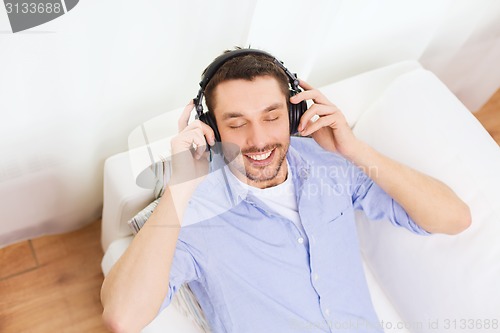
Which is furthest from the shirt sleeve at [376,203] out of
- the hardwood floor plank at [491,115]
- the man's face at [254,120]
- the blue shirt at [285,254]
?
the hardwood floor plank at [491,115]

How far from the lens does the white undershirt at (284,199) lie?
1472 millimetres

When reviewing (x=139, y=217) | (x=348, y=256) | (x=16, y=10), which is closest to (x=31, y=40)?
(x=16, y=10)

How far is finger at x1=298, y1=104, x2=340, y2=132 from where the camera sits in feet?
4.47

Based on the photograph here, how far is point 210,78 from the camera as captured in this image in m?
1.31

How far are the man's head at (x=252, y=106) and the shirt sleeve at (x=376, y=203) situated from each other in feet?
1.05

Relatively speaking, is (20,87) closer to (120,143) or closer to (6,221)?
(120,143)

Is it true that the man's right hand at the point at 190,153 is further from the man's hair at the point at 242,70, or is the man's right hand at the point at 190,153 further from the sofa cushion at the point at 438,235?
the sofa cushion at the point at 438,235

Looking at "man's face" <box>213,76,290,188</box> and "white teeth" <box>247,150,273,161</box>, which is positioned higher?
"man's face" <box>213,76,290,188</box>

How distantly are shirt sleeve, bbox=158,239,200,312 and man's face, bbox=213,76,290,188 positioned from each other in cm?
25

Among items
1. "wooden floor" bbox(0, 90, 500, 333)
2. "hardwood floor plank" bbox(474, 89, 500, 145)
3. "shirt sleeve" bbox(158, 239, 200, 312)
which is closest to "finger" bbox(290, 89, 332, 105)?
"shirt sleeve" bbox(158, 239, 200, 312)

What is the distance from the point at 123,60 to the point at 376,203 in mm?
787

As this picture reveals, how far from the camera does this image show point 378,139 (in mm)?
1685

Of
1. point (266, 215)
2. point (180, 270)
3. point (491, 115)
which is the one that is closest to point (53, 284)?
point (180, 270)

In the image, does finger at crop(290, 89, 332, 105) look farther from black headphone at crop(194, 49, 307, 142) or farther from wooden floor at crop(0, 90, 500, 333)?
wooden floor at crop(0, 90, 500, 333)
